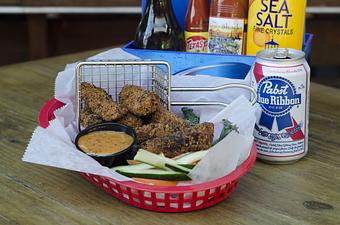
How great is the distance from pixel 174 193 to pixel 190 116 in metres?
0.27

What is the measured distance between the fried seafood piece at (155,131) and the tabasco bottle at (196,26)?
13.2 inches

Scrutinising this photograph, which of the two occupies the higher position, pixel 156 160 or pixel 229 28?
pixel 229 28

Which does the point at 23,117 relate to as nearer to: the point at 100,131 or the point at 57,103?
the point at 57,103

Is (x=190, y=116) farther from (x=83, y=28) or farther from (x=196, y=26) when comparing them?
(x=83, y=28)

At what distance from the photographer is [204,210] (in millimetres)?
832

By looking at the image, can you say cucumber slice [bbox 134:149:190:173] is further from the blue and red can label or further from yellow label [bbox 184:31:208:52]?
yellow label [bbox 184:31:208:52]

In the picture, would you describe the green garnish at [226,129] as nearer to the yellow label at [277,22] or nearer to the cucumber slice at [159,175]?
the cucumber slice at [159,175]

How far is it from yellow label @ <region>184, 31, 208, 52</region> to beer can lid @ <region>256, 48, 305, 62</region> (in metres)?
0.26

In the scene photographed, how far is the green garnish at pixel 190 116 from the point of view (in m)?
1.01

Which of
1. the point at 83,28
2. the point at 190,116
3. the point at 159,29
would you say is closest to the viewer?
the point at 190,116

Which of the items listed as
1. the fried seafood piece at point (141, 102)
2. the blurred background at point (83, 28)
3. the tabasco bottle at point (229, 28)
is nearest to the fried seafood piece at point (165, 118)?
the fried seafood piece at point (141, 102)

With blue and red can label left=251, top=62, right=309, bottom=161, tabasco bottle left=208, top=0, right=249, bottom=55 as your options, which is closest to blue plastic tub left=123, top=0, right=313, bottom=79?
tabasco bottle left=208, top=0, right=249, bottom=55

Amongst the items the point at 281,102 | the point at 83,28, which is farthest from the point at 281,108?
the point at 83,28

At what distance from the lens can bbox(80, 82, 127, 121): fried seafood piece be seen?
0.94 m
